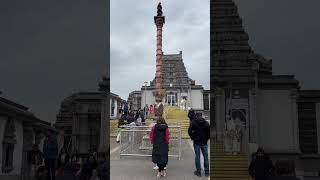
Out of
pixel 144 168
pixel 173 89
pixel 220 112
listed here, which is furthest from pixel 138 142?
pixel 173 89

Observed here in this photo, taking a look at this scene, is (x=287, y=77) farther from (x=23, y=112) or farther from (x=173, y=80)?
(x=173, y=80)

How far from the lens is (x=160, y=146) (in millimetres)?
5742

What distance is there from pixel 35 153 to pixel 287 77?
133 inches

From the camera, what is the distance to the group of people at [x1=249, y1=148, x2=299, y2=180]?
4906 mm

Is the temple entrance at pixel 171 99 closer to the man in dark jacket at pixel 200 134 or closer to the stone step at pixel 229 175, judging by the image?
the man in dark jacket at pixel 200 134

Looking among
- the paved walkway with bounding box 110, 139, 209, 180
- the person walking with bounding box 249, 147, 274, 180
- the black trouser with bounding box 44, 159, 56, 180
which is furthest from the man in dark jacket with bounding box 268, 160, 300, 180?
the black trouser with bounding box 44, 159, 56, 180

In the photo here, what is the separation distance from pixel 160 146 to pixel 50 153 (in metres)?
1.44

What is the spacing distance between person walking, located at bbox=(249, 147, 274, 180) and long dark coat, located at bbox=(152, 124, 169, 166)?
3.99 ft

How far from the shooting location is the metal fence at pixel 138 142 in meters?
7.13

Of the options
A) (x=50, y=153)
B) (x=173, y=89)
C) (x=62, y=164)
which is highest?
(x=173, y=89)

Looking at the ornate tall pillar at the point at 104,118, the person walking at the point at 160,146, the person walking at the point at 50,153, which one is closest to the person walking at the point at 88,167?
the ornate tall pillar at the point at 104,118

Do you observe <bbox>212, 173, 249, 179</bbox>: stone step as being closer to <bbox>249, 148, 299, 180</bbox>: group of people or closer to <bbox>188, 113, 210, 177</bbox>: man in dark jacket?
<bbox>249, 148, 299, 180</bbox>: group of people

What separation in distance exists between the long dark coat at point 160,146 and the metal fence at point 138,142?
121 centimetres

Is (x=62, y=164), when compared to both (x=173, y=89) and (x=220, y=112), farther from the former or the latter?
(x=173, y=89)
